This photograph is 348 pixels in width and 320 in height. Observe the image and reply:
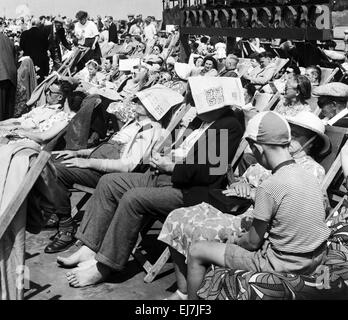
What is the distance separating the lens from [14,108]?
28.5 ft

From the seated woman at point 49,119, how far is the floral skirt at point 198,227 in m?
2.37

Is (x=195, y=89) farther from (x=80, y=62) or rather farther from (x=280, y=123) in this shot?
(x=80, y=62)

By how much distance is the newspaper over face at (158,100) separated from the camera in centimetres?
493

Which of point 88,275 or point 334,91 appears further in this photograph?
point 334,91

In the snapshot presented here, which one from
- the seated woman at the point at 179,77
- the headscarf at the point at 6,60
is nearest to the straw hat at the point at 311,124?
the seated woman at the point at 179,77

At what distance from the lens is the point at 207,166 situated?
160 inches

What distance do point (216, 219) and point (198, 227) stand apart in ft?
0.50

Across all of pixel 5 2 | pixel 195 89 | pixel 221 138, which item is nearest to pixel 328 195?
pixel 221 138

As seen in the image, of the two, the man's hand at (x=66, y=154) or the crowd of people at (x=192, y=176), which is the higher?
the crowd of people at (x=192, y=176)

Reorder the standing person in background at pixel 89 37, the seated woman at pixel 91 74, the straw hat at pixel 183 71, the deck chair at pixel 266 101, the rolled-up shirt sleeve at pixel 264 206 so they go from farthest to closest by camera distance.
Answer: the standing person in background at pixel 89 37
the seated woman at pixel 91 74
the straw hat at pixel 183 71
the deck chair at pixel 266 101
the rolled-up shirt sleeve at pixel 264 206

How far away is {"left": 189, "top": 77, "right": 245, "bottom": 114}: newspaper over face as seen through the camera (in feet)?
13.9

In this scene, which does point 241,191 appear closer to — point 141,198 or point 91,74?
point 141,198

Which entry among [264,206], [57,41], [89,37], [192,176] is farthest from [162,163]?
[57,41]

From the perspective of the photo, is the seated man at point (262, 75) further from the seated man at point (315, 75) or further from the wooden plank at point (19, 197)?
the wooden plank at point (19, 197)
